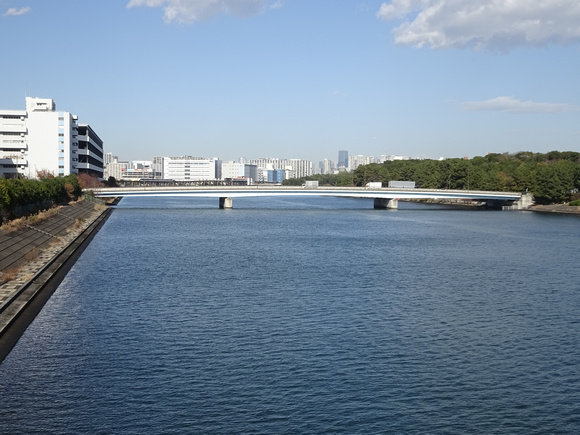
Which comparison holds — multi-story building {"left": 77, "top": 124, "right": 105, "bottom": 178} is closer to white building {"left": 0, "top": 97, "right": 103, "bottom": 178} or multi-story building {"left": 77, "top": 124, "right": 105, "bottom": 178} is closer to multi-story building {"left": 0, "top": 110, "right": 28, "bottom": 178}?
white building {"left": 0, "top": 97, "right": 103, "bottom": 178}

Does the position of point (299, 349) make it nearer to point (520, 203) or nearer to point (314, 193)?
point (314, 193)

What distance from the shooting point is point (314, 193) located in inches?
3209

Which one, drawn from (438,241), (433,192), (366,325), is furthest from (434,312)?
(433,192)

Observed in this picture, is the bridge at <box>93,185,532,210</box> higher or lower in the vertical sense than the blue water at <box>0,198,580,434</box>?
higher

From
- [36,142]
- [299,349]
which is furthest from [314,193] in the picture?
[299,349]

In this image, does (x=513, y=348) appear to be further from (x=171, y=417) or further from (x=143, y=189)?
(x=143, y=189)

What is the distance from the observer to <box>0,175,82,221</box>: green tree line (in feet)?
123

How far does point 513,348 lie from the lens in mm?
17594

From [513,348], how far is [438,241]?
29.0m

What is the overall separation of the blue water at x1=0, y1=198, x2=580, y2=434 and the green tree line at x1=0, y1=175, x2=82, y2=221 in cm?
712

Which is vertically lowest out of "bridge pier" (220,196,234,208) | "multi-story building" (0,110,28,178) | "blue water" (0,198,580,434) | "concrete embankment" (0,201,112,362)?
"blue water" (0,198,580,434)

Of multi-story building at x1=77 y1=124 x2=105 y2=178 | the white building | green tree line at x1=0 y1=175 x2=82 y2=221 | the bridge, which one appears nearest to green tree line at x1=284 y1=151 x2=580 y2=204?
the bridge

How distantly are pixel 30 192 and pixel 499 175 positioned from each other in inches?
3250

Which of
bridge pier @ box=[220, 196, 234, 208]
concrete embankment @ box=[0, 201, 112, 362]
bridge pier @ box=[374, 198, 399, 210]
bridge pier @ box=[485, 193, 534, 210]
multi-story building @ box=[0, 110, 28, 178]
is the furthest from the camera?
bridge pier @ box=[485, 193, 534, 210]
